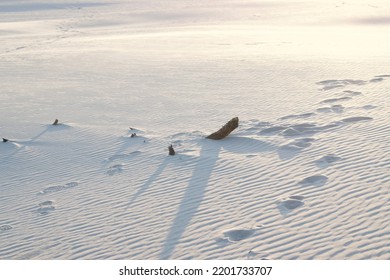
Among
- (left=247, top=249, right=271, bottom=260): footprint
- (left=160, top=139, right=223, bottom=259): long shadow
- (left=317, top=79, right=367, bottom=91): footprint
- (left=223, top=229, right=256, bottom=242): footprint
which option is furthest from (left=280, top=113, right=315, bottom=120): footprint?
(left=247, top=249, right=271, bottom=260): footprint

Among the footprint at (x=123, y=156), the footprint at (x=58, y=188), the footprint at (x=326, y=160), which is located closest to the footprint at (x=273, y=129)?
the footprint at (x=326, y=160)

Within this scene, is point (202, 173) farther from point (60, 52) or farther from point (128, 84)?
point (60, 52)

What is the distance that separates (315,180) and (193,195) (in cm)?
169

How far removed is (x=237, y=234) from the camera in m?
6.75

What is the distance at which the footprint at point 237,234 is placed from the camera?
663 centimetres

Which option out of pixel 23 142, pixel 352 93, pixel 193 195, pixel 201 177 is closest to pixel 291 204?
pixel 193 195

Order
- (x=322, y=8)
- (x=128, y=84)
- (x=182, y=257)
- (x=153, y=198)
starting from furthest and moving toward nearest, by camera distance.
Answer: (x=322, y=8)
(x=128, y=84)
(x=153, y=198)
(x=182, y=257)

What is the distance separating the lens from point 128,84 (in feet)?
52.2

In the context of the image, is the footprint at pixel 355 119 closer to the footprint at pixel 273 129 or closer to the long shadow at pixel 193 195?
the footprint at pixel 273 129

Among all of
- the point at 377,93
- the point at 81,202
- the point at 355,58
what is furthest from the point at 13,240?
the point at 355,58

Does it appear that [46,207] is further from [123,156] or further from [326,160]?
[326,160]

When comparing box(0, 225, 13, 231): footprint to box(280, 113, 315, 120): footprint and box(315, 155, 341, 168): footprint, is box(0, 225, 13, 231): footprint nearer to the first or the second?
box(315, 155, 341, 168): footprint

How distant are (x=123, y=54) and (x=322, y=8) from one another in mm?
24862

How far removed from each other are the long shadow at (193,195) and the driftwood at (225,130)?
0.12m
